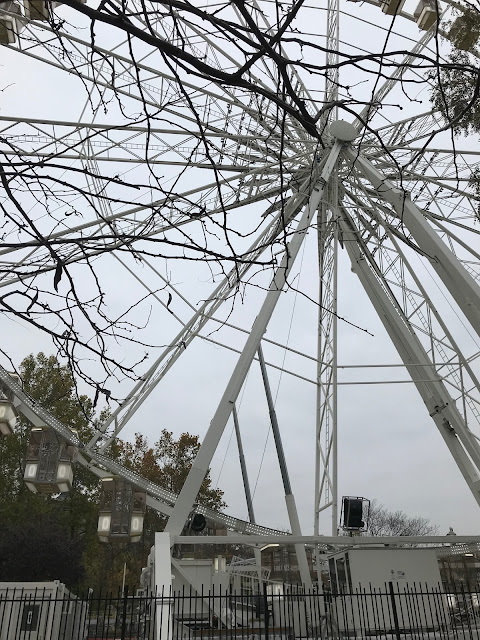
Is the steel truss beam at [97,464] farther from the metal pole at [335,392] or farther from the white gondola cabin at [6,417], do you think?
the metal pole at [335,392]

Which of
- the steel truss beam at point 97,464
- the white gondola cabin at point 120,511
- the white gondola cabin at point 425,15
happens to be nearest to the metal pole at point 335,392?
the white gondola cabin at point 425,15

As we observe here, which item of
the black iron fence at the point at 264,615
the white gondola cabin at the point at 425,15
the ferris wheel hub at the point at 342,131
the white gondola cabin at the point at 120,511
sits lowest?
the black iron fence at the point at 264,615

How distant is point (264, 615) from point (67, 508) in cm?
2152

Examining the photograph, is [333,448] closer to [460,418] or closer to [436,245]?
[460,418]

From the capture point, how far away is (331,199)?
1736cm

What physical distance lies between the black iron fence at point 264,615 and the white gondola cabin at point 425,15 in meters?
12.7

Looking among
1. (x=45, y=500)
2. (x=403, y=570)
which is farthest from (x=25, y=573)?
(x=403, y=570)

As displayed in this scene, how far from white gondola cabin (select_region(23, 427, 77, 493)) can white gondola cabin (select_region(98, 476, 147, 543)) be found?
1.11m

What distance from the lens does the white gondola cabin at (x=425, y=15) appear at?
14805mm

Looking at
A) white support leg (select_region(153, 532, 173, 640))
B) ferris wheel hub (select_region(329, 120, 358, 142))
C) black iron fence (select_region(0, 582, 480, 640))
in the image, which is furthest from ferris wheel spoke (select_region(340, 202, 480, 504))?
white support leg (select_region(153, 532, 173, 640))

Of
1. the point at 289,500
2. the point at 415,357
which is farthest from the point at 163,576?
the point at 415,357

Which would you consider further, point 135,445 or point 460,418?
point 135,445

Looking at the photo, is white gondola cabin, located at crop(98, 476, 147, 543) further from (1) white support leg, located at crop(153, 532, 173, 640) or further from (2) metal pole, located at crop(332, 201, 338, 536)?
(2) metal pole, located at crop(332, 201, 338, 536)

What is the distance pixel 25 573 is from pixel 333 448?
14.9m
